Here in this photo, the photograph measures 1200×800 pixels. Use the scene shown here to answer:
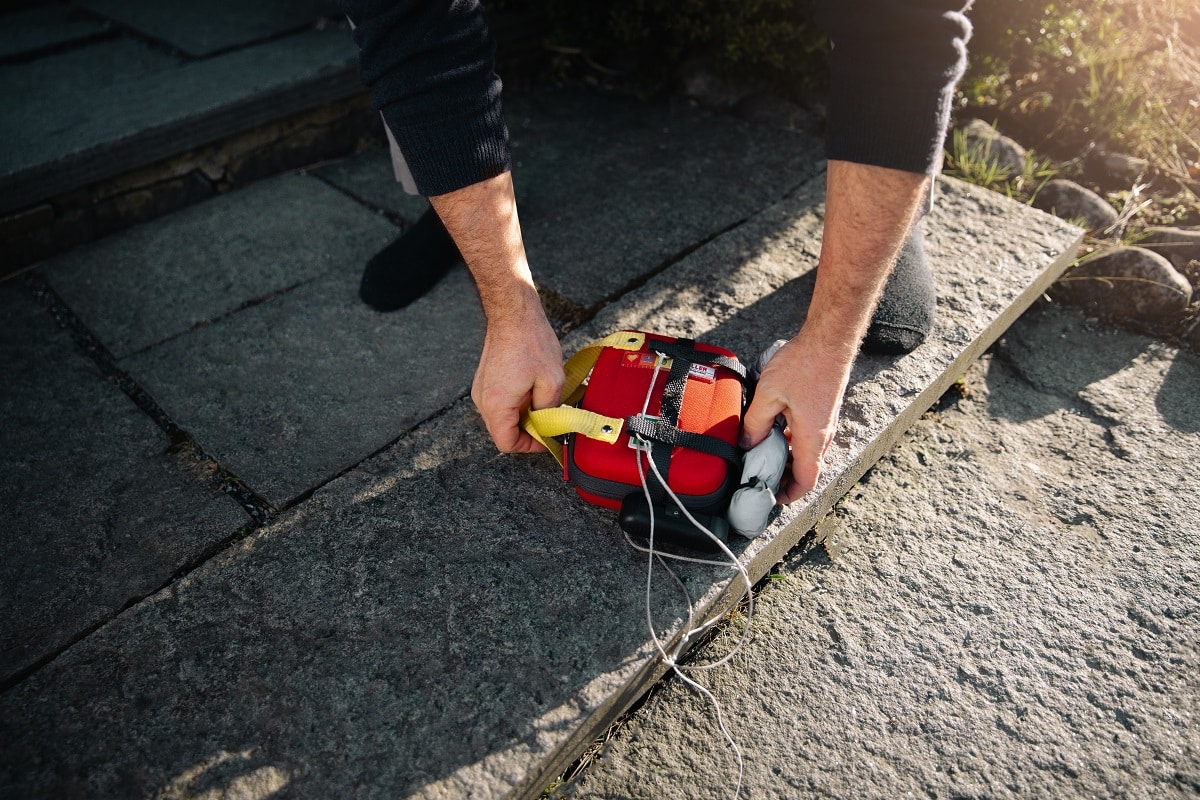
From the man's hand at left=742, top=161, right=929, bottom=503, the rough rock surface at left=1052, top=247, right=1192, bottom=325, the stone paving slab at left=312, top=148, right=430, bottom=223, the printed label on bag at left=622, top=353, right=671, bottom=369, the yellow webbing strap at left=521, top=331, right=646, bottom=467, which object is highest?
the man's hand at left=742, top=161, right=929, bottom=503

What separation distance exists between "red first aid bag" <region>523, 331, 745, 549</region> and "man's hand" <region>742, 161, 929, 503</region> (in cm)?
9

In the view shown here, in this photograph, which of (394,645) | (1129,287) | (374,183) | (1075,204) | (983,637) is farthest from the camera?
(374,183)

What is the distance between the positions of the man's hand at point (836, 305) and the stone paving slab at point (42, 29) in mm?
3454

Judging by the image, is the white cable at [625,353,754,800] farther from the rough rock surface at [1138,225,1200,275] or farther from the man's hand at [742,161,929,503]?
the rough rock surface at [1138,225,1200,275]

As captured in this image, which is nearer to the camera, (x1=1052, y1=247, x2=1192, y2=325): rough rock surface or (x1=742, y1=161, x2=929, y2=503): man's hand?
(x1=742, y1=161, x2=929, y2=503): man's hand

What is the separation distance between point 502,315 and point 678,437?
0.46 metres

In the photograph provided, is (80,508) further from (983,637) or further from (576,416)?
(983,637)

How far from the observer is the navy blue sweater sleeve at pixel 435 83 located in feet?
4.99

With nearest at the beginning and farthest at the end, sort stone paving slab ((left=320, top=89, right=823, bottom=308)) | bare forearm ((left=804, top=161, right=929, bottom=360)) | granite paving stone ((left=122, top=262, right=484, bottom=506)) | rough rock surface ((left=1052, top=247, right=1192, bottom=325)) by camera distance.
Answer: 1. bare forearm ((left=804, top=161, right=929, bottom=360))
2. granite paving stone ((left=122, top=262, right=484, bottom=506))
3. rough rock surface ((left=1052, top=247, right=1192, bottom=325))
4. stone paving slab ((left=320, top=89, right=823, bottom=308))

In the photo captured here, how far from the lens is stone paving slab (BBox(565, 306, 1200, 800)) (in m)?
1.44

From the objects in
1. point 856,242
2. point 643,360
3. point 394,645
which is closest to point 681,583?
point 643,360

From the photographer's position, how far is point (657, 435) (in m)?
1.51

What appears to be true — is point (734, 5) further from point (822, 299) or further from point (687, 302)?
point (822, 299)

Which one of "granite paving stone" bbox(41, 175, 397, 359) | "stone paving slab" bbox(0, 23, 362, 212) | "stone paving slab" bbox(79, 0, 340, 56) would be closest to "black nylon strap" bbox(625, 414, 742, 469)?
"granite paving stone" bbox(41, 175, 397, 359)
